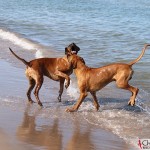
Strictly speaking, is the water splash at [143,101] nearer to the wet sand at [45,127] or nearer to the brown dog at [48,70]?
the wet sand at [45,127]

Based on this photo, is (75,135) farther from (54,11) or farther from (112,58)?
(54,11)

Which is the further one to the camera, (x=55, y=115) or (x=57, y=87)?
(x=57, y=87)

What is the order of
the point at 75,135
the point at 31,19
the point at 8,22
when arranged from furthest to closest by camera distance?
the point at 31,19 < the point at 8,22 < the point at 75,135

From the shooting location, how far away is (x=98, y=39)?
16.0 metres

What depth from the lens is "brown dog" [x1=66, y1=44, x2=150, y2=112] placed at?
7.49 metres

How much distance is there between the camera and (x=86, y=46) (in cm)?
1444

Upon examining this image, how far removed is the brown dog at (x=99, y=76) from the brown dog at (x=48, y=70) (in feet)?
0.79

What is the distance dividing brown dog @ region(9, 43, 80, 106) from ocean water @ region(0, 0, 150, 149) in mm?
Result: 645

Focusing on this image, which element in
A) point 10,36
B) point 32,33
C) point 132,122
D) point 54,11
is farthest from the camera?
point 54,11

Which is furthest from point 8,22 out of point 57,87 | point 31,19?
point 57,87

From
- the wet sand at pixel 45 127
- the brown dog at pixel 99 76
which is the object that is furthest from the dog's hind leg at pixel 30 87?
the brown dog at pixel 99 76

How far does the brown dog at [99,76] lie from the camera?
7.49 meters

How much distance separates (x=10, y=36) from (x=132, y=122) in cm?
1033

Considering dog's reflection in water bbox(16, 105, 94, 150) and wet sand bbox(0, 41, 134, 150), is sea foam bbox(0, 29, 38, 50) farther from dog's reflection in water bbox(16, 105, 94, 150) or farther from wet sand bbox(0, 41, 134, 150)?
dog's reflection in water bbox(16, 105, 94, 150)
